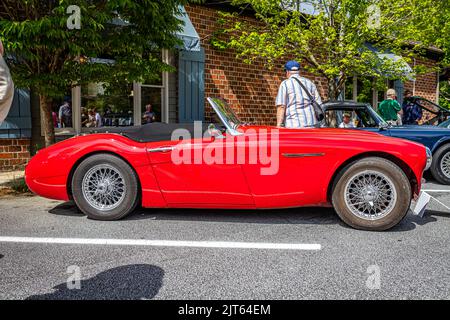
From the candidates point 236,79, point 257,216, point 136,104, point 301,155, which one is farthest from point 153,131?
point 236,79

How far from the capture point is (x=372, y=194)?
3891 mm

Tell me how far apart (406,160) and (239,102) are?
26.3 ft

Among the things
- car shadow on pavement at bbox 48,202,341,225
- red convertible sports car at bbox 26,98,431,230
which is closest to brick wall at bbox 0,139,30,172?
car shadow on pavement at bbox 48,202,341,225

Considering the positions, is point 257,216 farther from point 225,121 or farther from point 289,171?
point 225,121

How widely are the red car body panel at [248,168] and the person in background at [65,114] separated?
4.69 meters

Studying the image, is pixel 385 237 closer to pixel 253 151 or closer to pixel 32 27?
pixel 253 151

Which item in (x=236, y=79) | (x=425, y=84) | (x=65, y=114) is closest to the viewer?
(x=65, y=114)

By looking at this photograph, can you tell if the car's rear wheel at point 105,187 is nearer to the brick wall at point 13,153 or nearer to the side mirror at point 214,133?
the side mirror at point 214,133

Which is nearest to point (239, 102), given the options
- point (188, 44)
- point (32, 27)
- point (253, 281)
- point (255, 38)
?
point (255, 38)

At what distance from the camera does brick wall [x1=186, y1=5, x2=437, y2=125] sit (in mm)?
10789

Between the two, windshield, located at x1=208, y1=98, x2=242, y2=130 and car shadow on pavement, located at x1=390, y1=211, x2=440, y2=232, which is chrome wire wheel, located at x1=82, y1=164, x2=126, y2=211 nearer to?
windshield, located at x1=208, y1=98, x2=242, y2=130

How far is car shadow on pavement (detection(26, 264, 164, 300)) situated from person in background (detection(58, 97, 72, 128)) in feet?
21.3

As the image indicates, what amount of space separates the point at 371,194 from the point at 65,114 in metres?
6.87

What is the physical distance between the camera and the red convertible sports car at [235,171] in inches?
153
